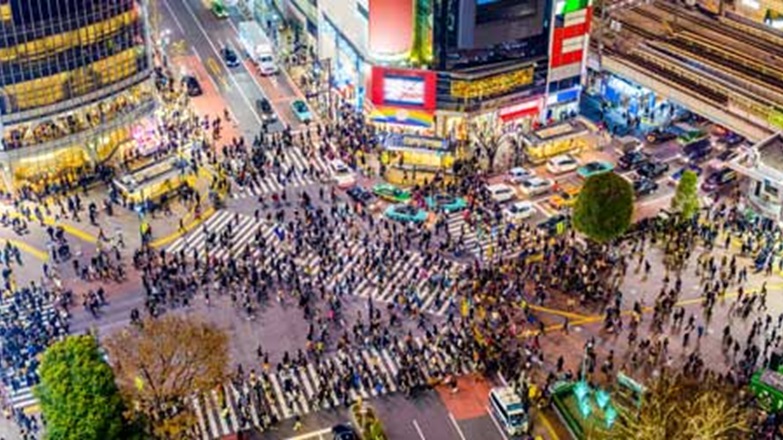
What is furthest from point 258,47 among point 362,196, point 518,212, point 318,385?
point 318,385

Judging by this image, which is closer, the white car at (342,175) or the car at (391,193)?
the car at (391,193)

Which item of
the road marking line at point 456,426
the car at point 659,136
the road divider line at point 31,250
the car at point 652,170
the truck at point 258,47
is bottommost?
the road marking line at point 456,426

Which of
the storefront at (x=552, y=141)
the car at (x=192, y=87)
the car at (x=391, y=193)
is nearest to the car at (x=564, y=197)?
the storefront at (x=552, y=141)

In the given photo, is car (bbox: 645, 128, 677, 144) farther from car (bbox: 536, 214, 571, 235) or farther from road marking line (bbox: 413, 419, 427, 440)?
road marking line (bbox: 413, 419, 427, 440)

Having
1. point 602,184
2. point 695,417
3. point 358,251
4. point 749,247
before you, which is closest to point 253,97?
point 358,251

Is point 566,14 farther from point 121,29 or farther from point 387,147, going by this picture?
point 121,29

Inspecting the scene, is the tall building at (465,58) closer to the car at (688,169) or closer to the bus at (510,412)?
the car at (688,169)

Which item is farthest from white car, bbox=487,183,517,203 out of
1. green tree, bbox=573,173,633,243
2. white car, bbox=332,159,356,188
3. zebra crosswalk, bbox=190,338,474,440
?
zebra crosswalk, bbox=190,338,474,440
